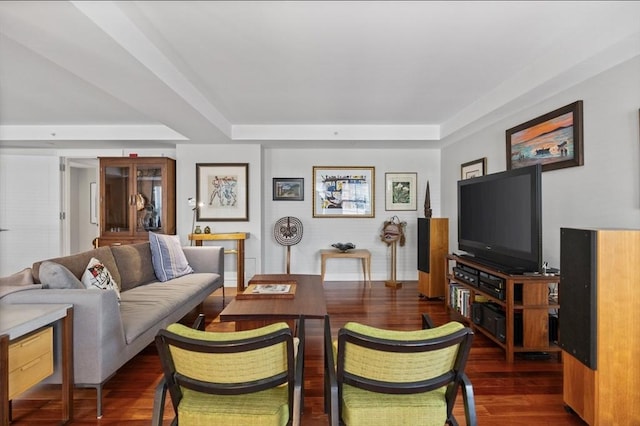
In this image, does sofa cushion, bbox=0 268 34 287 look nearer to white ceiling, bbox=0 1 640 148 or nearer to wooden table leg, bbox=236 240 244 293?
white ceiling, bbox=0 1 640 148

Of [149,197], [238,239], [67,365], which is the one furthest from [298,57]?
[149,197]

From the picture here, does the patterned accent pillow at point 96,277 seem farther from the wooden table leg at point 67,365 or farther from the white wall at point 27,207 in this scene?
the white wall at point 27,207

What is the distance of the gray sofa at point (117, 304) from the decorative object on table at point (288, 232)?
151 centimetres

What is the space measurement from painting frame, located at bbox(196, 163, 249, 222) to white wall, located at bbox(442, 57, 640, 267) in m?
3.87

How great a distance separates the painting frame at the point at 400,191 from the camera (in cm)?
556

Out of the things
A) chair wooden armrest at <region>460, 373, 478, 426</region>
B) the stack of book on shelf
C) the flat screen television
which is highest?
the flat screen television

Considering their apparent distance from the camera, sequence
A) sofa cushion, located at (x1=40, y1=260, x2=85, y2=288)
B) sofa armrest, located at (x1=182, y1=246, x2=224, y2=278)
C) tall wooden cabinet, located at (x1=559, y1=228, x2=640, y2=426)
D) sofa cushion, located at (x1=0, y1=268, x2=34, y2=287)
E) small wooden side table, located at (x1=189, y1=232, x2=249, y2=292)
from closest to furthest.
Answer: tall wooden cabinet, located at (x1=559, y1=228, x2=640, y2=426) → sofa cushion, located at (x1=0, y1=268, x2=34, y2=287) → sofa cushion, located at (x1=40, y1=260, x2=85, y2=288) → sofa armrest, located at (x1=182, y1=246, x2=224, y2=278) → small wooden side table, located at (x1=189, y1=232, x2=249, y2=292)

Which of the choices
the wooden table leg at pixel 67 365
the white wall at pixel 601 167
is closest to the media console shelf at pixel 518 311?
the white wall at pixel 601 167

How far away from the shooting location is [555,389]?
89.0 inches

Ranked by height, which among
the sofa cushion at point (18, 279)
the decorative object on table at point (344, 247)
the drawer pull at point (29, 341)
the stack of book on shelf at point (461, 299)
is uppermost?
the sofa cushion at point (18, 279)

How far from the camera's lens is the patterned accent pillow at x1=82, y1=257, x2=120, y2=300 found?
2.55m

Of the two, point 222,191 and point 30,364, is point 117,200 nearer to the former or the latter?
point 222,191

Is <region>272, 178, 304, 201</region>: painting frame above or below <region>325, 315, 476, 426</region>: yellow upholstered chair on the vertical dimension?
above

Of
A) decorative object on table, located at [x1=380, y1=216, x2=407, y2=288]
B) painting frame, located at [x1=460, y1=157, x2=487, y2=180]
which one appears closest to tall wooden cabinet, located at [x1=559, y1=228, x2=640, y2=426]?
painting frame, located at [x1=460, y1=157, x2=487, y2=180]
